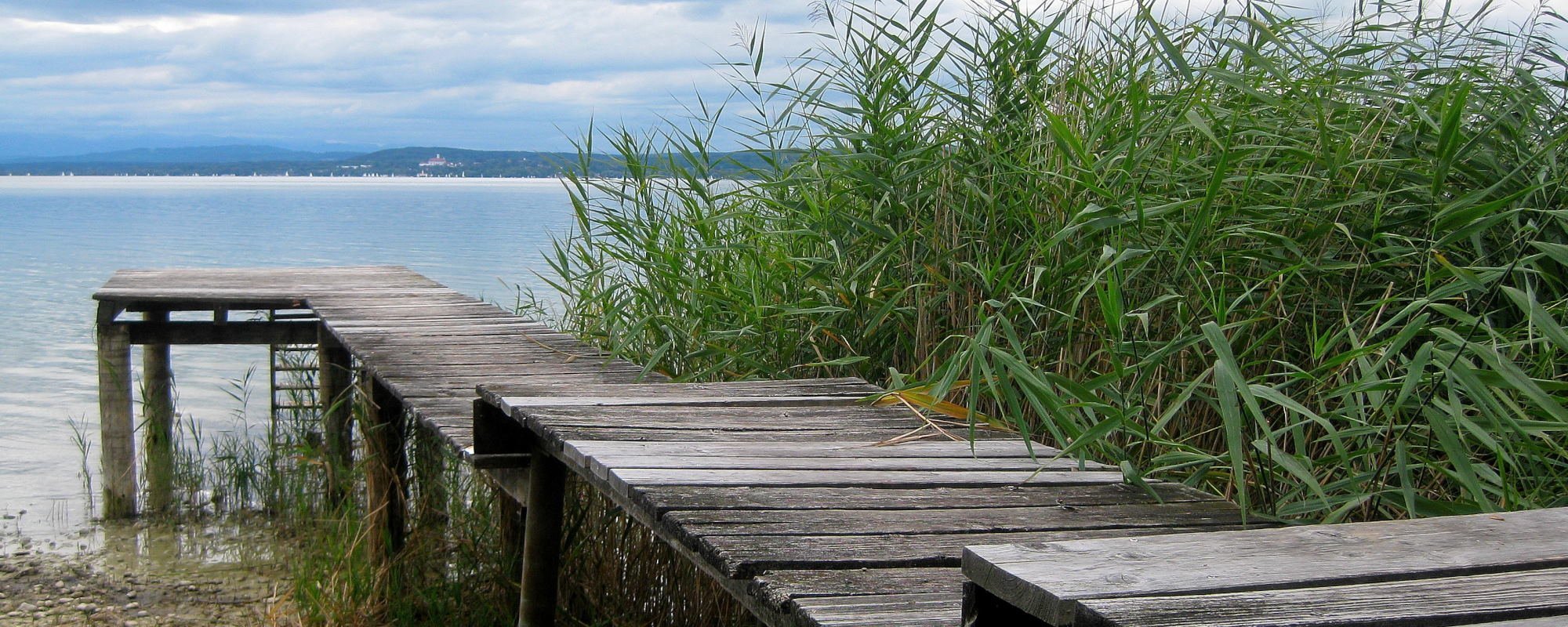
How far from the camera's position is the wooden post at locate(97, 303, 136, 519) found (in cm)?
782

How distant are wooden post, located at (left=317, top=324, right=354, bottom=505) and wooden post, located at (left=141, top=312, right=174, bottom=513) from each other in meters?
1.12

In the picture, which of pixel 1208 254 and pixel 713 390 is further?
pixel 713 390

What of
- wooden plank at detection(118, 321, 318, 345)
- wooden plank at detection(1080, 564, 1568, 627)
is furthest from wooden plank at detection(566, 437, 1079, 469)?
wooden plank at detection(118, 321, 318, 345)

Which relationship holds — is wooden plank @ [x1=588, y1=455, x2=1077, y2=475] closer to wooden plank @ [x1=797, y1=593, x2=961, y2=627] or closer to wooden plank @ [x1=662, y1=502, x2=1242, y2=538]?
wooden plank @ [x1=662, y1=502, x2=1242, y2=538]

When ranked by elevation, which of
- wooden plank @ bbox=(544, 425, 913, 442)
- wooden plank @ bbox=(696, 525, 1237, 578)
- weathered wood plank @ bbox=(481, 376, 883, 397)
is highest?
wooden plank @ bbox=(696, 525, 1237, 578)

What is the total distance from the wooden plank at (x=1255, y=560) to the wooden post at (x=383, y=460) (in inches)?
156

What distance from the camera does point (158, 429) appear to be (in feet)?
25.9

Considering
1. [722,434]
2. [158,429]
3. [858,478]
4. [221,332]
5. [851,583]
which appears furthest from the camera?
[221,332]

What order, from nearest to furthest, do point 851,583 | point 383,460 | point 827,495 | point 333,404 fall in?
point 851,583, point 827,495, point 383,460, point 333,404

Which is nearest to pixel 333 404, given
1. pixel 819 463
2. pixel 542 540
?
pixel 542 540

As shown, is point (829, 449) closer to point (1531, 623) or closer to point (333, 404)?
point (1531, 623)

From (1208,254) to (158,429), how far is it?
280 inches

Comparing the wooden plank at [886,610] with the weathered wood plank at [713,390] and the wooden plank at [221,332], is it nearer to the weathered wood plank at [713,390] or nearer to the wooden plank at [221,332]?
the weathered wood plank at [713,390]

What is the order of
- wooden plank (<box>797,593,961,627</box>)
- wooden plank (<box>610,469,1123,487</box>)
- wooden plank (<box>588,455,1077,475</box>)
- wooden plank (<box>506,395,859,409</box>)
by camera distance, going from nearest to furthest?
1. wooden plank (<box>797,593,961,627</box>)
2. wooden plank (<box>610,469,1123,487</box>)
3. wooden plank (<box>588,455,1077,475</box>)
4. wooden plank (<box>506,395,859,409</box>)
